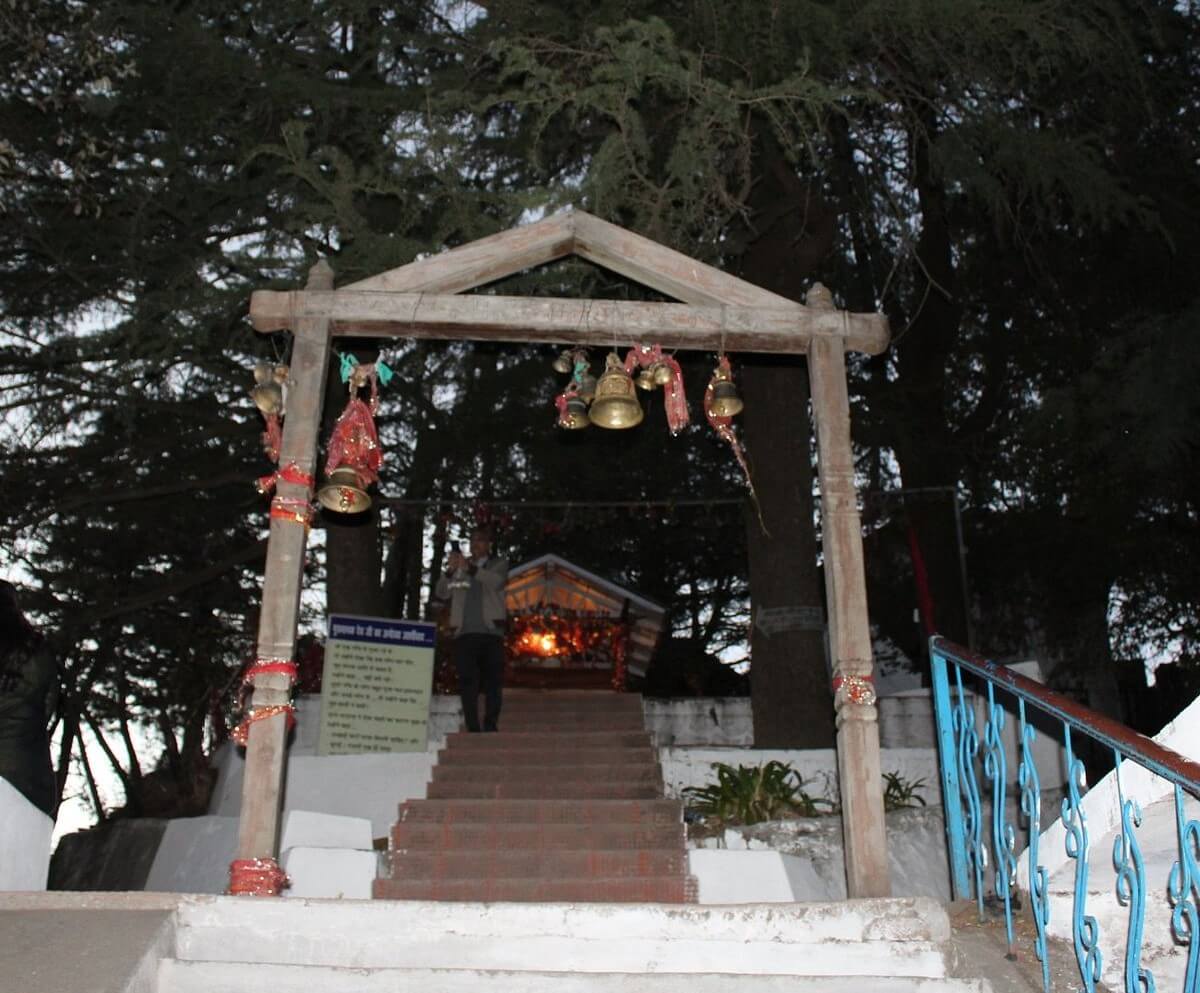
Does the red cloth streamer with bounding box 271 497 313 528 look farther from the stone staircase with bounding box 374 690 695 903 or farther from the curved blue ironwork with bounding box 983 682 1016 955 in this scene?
the curved blue ironwork with bounding box 983 682 1016 955

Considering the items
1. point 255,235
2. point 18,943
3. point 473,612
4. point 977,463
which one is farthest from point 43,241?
point 977,463

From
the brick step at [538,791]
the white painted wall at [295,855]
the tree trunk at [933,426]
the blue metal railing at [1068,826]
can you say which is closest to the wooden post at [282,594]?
the white painted wall at [295,855]

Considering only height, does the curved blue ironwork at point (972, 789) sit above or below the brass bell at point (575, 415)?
below

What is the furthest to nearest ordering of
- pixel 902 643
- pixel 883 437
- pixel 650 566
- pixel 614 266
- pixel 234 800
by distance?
pixel 650 566
pixel 902 643
pixel 883 437
pixel 234 800
pixel 614 266

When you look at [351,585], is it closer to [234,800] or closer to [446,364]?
[234,800]

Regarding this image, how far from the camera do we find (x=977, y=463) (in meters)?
17.1

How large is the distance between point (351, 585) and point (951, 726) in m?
8.54

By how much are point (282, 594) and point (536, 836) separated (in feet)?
13.2

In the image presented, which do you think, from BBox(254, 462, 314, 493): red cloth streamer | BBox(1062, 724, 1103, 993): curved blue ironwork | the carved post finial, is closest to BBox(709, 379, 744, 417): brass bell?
the carved post finial

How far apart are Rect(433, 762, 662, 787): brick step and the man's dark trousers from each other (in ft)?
2.23

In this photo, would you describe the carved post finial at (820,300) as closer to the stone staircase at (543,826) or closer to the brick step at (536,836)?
the stone staircase at (543,826)

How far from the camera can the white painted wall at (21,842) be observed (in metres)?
5.64

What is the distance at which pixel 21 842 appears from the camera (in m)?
5.79

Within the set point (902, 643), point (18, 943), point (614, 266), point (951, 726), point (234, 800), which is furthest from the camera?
point (902, 643)
